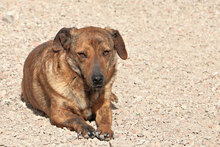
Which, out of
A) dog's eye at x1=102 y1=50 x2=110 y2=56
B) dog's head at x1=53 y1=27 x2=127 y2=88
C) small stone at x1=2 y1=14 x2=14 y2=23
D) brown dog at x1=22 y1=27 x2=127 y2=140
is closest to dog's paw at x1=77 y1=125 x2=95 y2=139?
brown dog at x1=22 y1=27 x2=127 y2=140

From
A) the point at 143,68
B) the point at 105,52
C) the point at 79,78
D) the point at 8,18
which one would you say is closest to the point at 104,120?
the point at 79,78

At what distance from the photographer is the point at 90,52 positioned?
549 cm

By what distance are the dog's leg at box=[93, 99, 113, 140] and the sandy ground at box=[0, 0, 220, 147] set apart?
111 millimetres

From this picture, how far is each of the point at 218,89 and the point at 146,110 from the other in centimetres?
169

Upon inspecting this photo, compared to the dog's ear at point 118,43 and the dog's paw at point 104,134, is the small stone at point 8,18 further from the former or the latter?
the dog's paw at point 104,134

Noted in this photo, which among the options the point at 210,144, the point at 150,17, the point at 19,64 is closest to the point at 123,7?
the point at 150,17

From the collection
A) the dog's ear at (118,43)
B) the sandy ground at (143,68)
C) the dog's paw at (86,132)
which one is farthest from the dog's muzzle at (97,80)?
the dog's ear at (118,43)

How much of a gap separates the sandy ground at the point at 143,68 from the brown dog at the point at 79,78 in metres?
0.21

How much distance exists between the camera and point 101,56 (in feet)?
18.2

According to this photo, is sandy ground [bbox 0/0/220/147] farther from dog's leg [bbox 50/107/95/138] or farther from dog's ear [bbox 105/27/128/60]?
dog's ear [bbox 105/27/128/60]

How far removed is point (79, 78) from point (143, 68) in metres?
2.86

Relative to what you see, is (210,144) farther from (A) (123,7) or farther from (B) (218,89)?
(A) (123,7)

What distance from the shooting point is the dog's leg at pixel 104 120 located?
5.44m

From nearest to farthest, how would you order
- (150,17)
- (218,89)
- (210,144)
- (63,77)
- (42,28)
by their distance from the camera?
(210,144)
(63,77)
(218,89)
(42,28)
(150,17)
